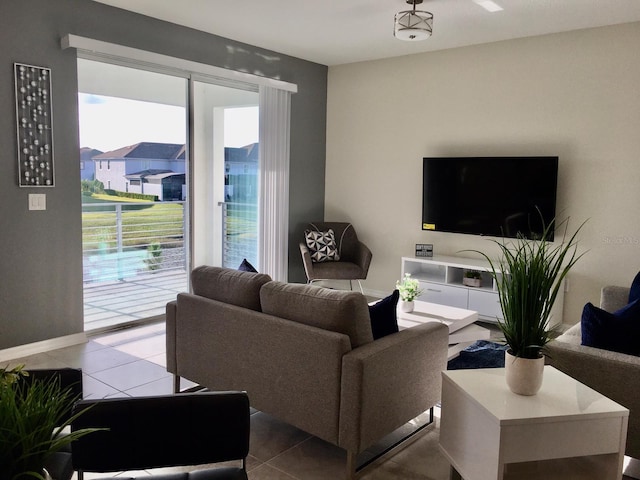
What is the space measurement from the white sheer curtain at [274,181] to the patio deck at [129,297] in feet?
3.67

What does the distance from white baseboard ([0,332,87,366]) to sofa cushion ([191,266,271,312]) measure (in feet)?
5.91

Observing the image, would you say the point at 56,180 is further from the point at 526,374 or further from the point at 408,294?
the point at 526,374

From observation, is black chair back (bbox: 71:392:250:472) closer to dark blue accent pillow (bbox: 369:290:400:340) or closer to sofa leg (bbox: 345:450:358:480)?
sofa leg (bbox: 345:450:358:480)

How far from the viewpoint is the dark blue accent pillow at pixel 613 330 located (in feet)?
8.16

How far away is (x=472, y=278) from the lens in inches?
210

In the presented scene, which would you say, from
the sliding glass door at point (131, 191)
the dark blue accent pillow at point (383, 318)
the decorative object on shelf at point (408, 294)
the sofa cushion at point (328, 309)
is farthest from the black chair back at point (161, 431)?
the sliding glass door at point (131, 191)

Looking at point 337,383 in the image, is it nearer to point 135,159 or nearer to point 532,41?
point 135,159

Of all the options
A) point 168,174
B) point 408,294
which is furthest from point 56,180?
point 408,294

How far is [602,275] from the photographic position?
4898mm

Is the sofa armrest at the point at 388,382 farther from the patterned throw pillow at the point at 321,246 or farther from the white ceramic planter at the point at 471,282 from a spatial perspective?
the patterned throw pillow at the point at 321,246

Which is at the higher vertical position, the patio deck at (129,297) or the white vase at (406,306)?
the white vase at (406,306)

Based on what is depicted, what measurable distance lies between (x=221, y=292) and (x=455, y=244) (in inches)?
134

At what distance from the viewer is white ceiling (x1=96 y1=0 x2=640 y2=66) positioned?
4312 millimetres

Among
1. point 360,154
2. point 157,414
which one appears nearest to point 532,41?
point 360,154
